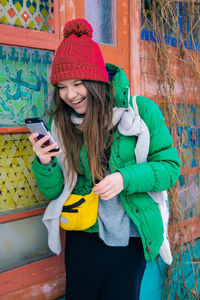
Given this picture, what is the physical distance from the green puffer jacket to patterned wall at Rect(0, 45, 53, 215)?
349 mm

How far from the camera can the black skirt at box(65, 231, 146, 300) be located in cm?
122

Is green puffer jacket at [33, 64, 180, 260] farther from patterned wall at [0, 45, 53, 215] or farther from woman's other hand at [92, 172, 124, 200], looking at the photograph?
patterned wall at [0, 45, 53, 215]

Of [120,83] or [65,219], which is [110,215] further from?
[120,83]

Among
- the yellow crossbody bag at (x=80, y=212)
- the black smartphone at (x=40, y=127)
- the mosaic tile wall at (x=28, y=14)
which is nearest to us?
the black smartphone at (x=40, y=127)

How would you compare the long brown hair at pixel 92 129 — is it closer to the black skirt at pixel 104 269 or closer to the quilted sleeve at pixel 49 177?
the quilted sleeve at pixel 49 177

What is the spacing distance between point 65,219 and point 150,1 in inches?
66.6

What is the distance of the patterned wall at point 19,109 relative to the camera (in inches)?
58.2

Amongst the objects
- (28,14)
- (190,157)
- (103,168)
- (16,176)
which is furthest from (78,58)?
(190,157)

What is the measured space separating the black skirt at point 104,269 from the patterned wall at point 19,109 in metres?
0.45

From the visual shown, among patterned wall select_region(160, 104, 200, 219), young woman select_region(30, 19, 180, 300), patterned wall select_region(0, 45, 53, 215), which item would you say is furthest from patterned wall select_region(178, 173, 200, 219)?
patterned wall select_region(0, 45, 53, 215)

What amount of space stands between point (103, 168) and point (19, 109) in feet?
2.02

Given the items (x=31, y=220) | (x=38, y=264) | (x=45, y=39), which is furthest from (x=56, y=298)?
(x=45, y=39)

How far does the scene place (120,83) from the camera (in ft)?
4.00

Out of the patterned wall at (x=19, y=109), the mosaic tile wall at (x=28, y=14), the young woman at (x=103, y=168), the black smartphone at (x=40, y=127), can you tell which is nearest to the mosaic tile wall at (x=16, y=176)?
the patterned wall at (x=19, y=109)
